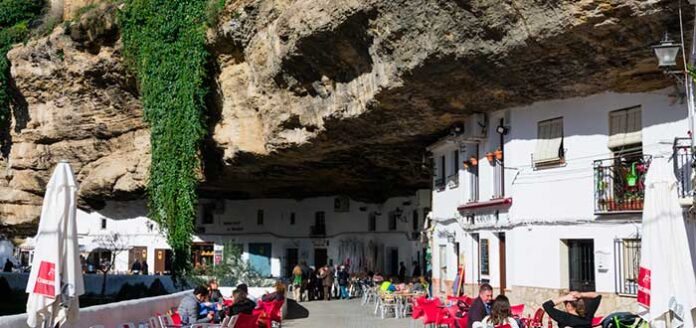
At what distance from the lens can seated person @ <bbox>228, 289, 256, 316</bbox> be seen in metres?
14.9

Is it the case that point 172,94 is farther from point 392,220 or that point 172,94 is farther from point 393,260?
point 393,260

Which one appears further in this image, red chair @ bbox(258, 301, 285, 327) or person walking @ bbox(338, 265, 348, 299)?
person walking @ bbox(338, 265, 348, 299)

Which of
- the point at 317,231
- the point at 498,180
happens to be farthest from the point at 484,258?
the point at 317,231

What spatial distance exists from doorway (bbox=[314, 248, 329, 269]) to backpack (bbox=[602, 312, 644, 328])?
30789 mm

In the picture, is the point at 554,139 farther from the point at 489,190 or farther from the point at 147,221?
the point at 147,221

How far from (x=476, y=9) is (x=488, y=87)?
3071mm

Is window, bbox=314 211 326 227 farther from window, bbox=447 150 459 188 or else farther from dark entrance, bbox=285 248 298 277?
window, bbox=447 150 459 188

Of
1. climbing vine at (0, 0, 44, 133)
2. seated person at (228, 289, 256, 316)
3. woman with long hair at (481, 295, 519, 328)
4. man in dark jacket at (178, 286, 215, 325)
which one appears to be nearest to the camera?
woman with long hair at (481, 295, 519, 328)

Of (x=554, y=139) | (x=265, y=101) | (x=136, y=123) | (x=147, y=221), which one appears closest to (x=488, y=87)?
(x=554, y=139)

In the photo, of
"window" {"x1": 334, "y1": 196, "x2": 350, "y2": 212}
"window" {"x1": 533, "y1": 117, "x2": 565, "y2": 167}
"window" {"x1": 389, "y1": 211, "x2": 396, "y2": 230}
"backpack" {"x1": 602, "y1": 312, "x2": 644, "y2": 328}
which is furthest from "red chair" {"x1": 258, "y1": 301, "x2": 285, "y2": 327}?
"window" {"x1": 334, "y1": 196, "x2": 350, "y2": 212}

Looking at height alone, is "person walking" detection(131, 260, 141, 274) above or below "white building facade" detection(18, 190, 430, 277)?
below

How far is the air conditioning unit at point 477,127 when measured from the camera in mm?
20641

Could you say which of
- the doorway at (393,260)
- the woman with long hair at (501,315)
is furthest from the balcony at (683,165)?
the doorway at (393,260)

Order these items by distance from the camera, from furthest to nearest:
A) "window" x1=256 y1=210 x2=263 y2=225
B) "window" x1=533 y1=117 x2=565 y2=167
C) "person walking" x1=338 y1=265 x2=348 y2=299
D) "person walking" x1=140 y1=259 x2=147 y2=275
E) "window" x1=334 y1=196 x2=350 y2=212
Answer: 1. "window" x1=256 y1=210 x2=263 y2=225
2. "window" x1=334 y1=196 x2=350 y2=212
3. "person walking" x1=140 y1=259 x2=147 y2=275
4. "person walking" x1=338 y1=265 x2=348 y2=299
5. "window" x1=533 y1=117 x2=565 y2=167
